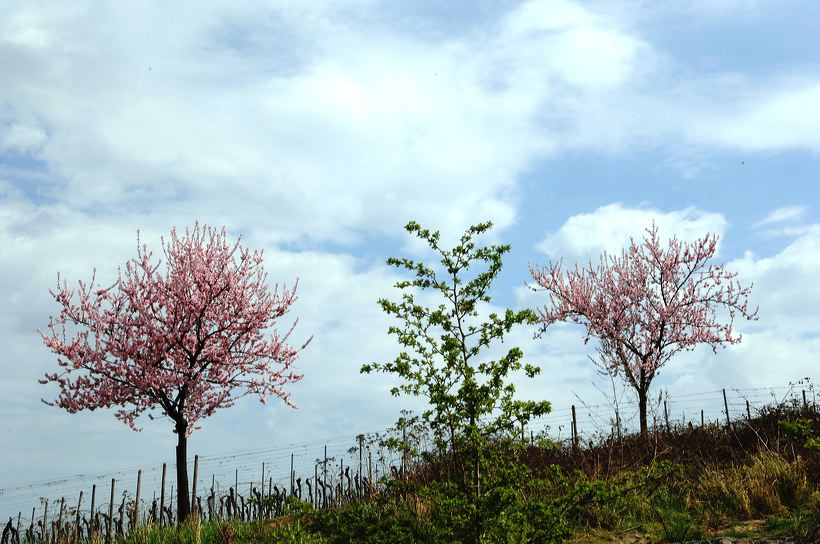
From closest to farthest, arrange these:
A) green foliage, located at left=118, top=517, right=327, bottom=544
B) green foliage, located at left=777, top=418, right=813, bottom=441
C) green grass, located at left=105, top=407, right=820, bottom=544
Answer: green grass, located at left=105, top=407, right=820, bottom=544 < green foliage, located at left=777, top=418, right=813, bottom=441 < green foliage, located at left=118, top=517, right=327, bottom=544

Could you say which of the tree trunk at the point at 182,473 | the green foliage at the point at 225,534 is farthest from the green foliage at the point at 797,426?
the tree trunk at the point at 182,473

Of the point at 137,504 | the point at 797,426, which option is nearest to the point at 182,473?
the point at 137,504

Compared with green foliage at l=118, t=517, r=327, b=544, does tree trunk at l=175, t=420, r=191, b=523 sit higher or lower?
higher

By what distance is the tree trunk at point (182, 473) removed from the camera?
53.3 feet

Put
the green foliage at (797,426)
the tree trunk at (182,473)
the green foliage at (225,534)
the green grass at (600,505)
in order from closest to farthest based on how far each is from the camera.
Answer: the green grass at (600,505) → the green foliage at (797,426) → the green foliage at (225,534) → the tree trunk at (182,473)

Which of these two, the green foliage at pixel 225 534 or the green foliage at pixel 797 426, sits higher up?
the green foliage at pixel 797 426

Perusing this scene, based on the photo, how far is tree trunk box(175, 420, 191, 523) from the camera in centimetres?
1625

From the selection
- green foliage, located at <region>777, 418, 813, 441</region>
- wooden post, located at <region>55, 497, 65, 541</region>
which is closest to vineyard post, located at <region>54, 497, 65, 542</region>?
wooden post, located at <region>55, 497, 65, 541</region>

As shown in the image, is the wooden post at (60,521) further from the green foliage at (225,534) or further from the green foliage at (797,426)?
the green foliage at (797,426)

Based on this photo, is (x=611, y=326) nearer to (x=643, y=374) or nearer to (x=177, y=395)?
(x=643, y=374)

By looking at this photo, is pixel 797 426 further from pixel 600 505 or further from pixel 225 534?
pixel 225 534

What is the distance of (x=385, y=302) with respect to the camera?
8.84 metres

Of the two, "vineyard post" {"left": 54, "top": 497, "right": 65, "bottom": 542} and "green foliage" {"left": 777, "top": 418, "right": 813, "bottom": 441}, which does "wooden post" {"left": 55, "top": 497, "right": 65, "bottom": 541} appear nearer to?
"vineyard post" {"left": 54, "top": 497, "right": 65, "bottom": 542}

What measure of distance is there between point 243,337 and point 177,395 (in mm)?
2152
